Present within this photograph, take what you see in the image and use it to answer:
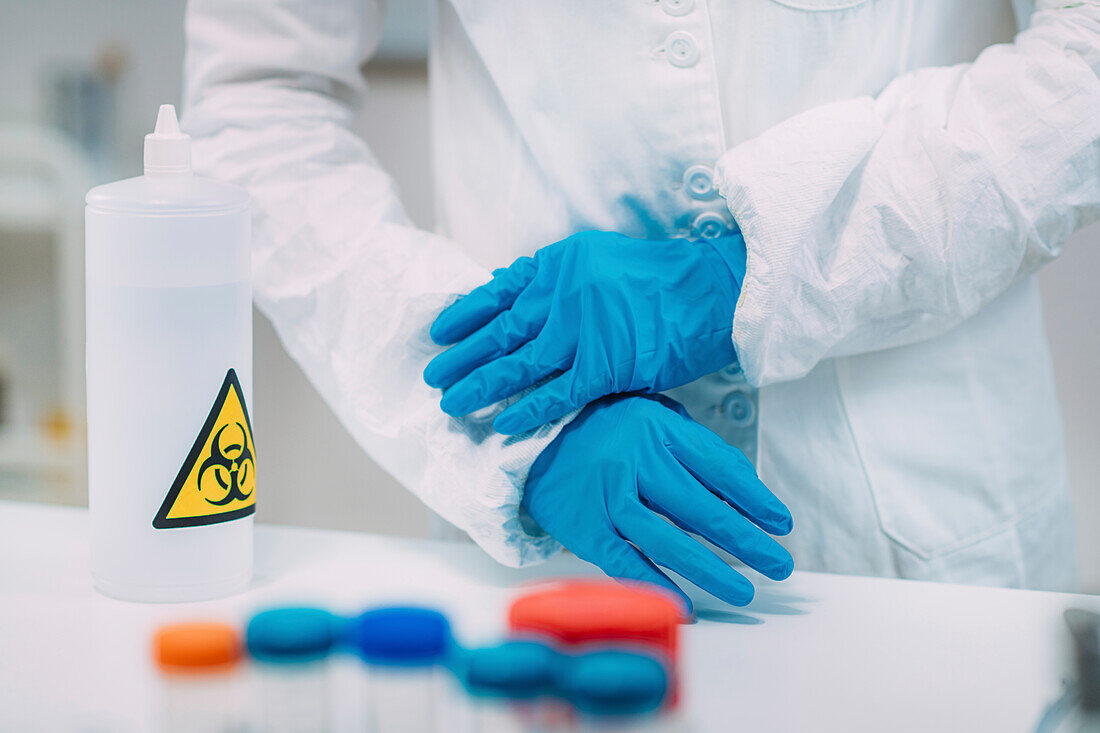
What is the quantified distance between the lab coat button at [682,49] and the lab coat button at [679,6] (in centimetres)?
1

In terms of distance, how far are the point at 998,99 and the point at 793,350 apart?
0.22m

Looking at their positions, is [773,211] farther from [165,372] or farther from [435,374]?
[165,372]

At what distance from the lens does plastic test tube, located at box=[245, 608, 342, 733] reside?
0.33m

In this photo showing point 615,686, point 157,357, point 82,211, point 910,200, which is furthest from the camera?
point 82,211

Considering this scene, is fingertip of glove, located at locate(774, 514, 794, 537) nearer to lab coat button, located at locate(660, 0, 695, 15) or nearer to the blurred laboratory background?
lab coat button, located at locate(660, 0, 695, 15)

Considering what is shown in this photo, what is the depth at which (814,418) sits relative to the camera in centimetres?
70

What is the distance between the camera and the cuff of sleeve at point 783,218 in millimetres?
570

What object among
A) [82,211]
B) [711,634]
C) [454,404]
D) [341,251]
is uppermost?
[82,211]

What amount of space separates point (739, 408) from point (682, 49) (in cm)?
26

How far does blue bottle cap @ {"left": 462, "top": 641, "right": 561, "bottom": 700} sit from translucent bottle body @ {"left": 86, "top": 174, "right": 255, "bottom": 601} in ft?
0.81

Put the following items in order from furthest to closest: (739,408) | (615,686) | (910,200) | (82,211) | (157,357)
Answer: (82,211)
(739,408)
(910,200)
(157,357)
(615,686)

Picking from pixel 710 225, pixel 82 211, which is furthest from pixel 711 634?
pixel 82 211

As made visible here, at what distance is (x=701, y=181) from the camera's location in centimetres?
67

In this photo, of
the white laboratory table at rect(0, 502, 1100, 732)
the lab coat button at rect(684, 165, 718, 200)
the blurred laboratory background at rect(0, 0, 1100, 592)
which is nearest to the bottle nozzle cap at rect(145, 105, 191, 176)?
the white laboratory table at rect(0, 502, 1100, 732)
